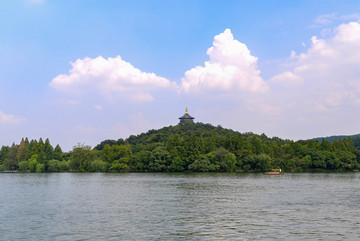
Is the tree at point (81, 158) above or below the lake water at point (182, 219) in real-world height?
above

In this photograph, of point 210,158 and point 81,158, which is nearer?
point 210,158

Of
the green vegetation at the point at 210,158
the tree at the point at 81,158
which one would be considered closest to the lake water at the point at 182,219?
the green vegetation at the point at 210,158

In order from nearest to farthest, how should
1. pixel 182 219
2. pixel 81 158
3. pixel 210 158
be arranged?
pixel 182 219 → pixel 210 158 → pixel 81 158

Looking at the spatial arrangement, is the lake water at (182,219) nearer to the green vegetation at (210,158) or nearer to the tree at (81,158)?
the green vegetation at (210,158)

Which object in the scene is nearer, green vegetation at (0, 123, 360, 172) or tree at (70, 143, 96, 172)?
green vegetation at (0, 123, 360, 172)

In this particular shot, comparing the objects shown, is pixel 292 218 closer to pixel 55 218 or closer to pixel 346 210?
pixel 346 210

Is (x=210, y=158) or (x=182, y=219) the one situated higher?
(x=210, y=158)

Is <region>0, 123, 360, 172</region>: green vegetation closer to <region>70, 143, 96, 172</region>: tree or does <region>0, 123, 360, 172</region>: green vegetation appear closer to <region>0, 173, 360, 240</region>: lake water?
<region>70, 143, 96, 172</region>: tree

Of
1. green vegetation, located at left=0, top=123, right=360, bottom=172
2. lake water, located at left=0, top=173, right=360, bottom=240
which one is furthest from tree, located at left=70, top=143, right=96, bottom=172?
lake water, located at left=0, top=173, right=360, bottom=240

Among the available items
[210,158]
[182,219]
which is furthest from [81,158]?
[182,219]

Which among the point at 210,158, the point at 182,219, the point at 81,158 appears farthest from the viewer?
the point at 81,158

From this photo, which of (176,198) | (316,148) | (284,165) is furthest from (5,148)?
(176,198)

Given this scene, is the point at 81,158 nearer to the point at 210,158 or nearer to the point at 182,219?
the point at 210,158

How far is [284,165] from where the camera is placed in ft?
454
